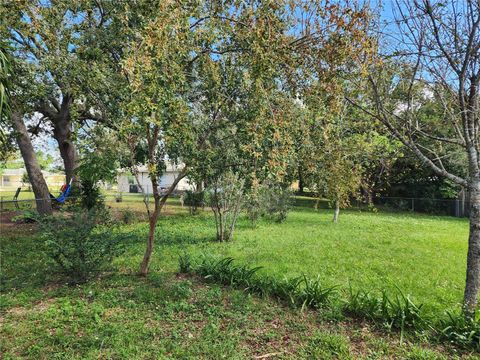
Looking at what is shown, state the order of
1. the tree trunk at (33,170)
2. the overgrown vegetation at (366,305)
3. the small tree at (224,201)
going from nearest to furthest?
the overgrown vegetation at (366,305)
the small tree at (224,201)
the tree trunk at (33,170)

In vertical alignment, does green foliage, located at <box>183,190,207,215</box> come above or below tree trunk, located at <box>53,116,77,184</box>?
below

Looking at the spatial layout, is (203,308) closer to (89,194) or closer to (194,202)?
(89,194)

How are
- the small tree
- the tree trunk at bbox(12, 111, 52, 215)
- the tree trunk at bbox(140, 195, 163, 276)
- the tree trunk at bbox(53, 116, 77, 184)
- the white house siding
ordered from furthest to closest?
the tree trunk at bbox(53, 116, 77, 184), the tree trunk at bbox(12, 111, 52, 215), the small tree, the white house siding, the tree trunk at bbox(140, 195, 163, 276)

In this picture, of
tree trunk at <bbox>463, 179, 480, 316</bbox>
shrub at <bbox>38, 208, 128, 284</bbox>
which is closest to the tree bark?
shrub at <bbox>38, 208, 128, 284</bbox>

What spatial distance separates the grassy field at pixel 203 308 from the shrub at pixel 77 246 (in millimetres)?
241

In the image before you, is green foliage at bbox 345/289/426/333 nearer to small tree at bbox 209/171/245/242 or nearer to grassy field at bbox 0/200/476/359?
grassy field at bbox 0/200/476/359

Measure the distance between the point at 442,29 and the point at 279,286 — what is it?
3288mm

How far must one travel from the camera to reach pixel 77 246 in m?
4.42

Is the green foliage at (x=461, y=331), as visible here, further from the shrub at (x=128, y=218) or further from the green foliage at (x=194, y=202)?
the green foliage at (x=194, y=202)

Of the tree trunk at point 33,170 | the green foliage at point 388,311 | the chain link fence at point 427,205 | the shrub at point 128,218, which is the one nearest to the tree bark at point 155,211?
the green foliage at point 388,311

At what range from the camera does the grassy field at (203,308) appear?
282 centimetres

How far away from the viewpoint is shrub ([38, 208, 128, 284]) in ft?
14.5

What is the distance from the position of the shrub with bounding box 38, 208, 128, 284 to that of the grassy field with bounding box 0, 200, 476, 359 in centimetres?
24

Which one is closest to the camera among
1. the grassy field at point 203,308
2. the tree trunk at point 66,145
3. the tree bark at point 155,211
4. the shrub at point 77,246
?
the grassy field at point 203,308
